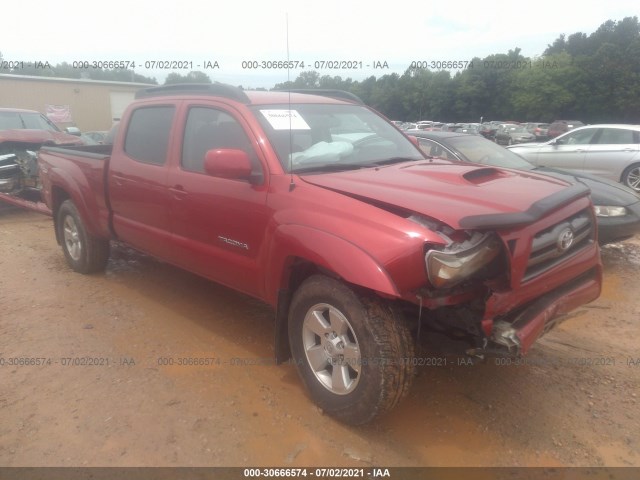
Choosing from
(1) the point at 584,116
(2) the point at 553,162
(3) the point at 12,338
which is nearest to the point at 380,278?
(3) the point at 12,338

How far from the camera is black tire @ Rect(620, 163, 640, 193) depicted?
1041 centimetres

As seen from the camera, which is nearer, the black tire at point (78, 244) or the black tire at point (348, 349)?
the black tire at point (348, 349)

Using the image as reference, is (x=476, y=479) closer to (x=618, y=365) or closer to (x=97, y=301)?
(x=618, y=365)

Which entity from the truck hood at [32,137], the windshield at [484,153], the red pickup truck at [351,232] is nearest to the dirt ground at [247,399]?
the red pickup truck at [351,232]

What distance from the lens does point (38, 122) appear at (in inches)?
413

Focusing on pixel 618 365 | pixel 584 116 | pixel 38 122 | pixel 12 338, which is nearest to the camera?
pixel 618 365

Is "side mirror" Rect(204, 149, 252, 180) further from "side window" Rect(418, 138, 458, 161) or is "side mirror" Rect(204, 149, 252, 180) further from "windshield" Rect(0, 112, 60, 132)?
"windshield" Rect(0, 112, 60, 132)

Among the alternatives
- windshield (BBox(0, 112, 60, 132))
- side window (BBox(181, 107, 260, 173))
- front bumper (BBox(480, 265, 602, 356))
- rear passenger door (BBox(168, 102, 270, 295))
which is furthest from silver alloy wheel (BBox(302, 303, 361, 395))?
windshield (BBox(0, 112, 60, 132))

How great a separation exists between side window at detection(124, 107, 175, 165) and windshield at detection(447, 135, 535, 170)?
11.9 feet

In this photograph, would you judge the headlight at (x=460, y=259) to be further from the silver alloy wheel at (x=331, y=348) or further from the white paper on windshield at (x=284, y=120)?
the white paper on windshield at (x=284, y=120)

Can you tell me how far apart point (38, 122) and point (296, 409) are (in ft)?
32.6

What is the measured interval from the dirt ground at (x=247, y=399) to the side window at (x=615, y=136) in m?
7.40

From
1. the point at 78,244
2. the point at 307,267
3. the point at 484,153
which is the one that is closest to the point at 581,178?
the point at 484,153

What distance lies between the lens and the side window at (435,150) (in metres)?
6.23
